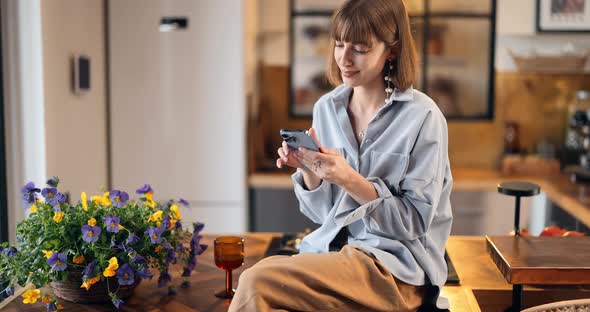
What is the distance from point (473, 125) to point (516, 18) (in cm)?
81

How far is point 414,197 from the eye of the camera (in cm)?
168

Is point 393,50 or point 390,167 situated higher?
point 393,50

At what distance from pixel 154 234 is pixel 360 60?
0.69 metres

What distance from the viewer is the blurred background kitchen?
289 cm

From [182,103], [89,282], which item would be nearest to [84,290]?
[89,282]

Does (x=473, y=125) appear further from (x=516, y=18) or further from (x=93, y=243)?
(x=93, y=243)

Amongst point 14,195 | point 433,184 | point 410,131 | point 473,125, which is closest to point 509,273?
point 433,184

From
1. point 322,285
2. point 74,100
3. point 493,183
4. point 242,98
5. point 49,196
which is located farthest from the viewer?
point 493,183

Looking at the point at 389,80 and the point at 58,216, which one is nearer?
the point at 58,216

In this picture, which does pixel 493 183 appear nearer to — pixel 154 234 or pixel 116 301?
pixel 154 234

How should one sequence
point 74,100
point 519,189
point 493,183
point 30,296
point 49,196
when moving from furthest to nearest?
point 493,183 < point 74,100 < point 519,189 < point 49,196 < point 30,296

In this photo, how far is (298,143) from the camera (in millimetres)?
1623

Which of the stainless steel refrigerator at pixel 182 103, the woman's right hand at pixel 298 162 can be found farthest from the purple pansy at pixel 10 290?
the stainless steel refrigerator at pixel 182 103

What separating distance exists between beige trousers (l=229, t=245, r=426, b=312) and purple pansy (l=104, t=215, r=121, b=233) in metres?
0.38
